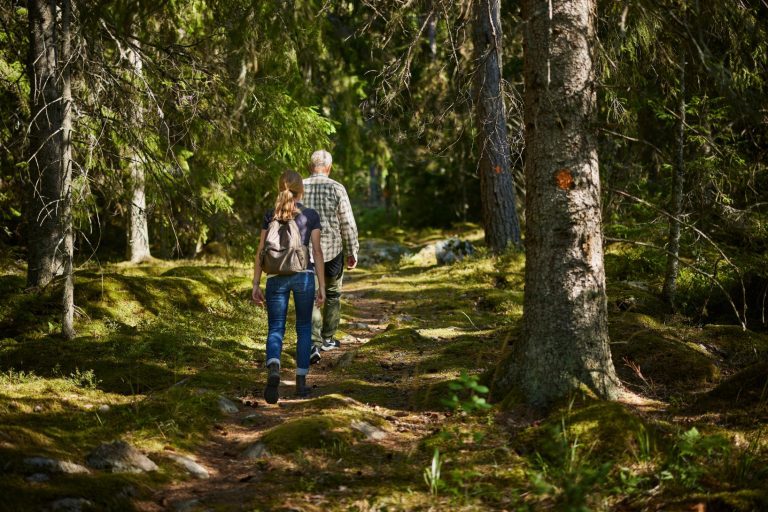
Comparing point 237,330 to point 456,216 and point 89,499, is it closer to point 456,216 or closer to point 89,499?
point 89,499

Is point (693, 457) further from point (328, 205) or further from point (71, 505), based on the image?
point (328, 205)

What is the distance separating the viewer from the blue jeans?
633 cm

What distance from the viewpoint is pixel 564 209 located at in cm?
486

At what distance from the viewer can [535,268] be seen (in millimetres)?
5027

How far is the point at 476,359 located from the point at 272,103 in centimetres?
643

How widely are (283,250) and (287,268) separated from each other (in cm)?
18

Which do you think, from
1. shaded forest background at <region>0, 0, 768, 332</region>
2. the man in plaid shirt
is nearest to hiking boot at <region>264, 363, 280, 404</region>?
the man in plaid shirt

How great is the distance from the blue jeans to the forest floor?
20.0 inches

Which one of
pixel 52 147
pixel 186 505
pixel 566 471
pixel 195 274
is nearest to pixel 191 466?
pixel 186 505

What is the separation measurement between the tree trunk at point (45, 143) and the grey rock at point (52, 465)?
4.09 m

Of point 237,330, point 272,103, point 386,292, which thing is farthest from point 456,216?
point 237,330

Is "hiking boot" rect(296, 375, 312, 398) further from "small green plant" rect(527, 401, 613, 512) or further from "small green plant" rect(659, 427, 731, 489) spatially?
"small green plant" rect(659, 427, 731, 489)

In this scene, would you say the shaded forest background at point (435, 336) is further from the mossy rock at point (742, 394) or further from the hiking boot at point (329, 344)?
the hiking boot at point (329, 344)

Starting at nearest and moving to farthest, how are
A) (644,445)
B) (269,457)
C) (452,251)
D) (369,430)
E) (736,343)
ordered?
(644,445), (269,457), (369,430), (736,343), (452,251)
